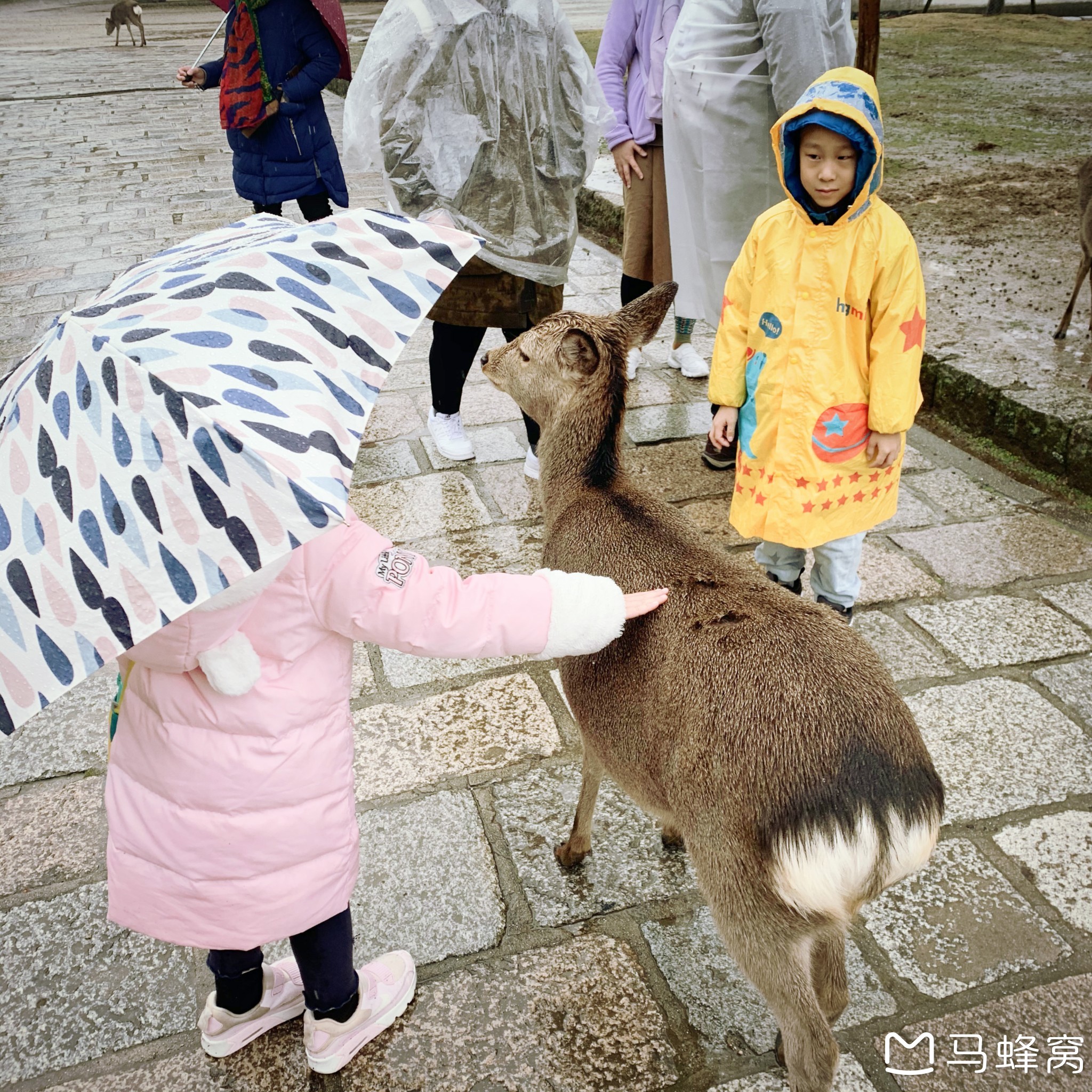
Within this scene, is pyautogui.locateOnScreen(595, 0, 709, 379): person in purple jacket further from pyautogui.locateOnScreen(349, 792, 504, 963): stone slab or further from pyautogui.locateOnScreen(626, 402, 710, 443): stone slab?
pyautogui.locateOnScreen(349, 792, 504, 963): stone slab

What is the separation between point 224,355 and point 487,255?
105 inches

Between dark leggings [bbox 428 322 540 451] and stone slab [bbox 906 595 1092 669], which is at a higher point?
dark leggings [bbox 428 322 540 451]

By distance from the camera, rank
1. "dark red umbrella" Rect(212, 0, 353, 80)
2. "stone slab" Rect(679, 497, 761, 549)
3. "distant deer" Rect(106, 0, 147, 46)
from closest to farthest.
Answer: "stone slab" Rect(679, 497, 761, 549), "dark red umbrella" Rect(212, 0, 353, 80), "distant deer" Rect(106, 0, 147, 46)

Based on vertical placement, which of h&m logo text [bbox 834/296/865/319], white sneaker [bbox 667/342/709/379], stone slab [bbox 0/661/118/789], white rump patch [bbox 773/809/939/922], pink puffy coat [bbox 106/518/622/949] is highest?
h&m logo text [bbox 834/296/865/319]

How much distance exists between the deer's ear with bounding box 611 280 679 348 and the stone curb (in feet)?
7.55

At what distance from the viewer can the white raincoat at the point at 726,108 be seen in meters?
3.36

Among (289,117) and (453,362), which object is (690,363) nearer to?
(453,362)

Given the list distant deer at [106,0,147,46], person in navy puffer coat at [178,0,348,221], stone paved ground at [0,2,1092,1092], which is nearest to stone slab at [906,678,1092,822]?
stone paved ground at [0,2,1092,1092]

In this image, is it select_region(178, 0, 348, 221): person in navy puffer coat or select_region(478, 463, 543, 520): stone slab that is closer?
select_region(478, 463, 543, 520): stone slab

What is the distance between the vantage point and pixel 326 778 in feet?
5.55

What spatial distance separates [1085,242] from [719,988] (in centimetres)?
424

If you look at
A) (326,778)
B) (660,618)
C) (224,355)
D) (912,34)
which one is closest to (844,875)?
(660,618)

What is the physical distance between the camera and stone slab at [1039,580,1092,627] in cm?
325

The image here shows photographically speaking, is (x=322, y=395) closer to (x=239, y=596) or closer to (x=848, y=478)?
(x=239, y=596)
